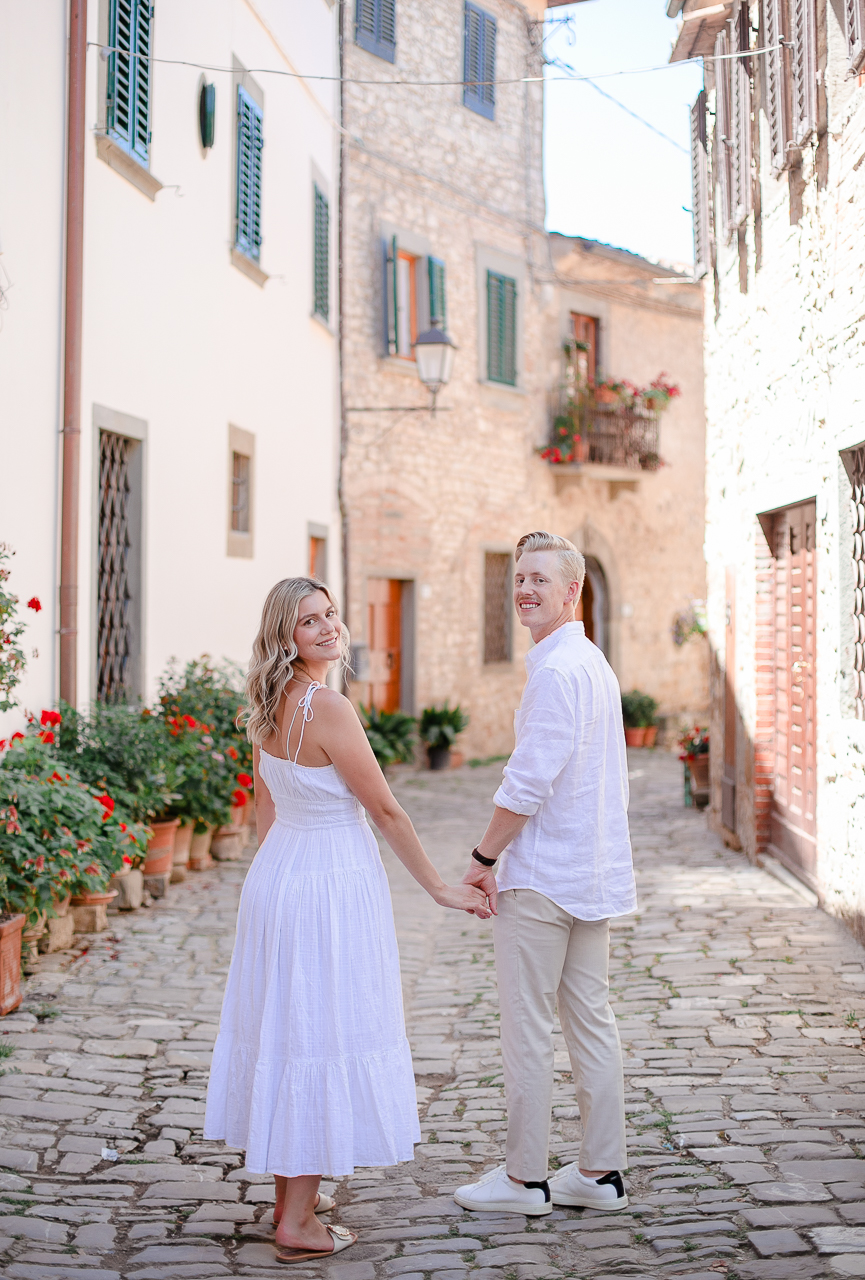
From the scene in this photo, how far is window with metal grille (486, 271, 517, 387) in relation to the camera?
15970 millimetres

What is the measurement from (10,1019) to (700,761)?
23.5 feet

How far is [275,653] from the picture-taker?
308 cm

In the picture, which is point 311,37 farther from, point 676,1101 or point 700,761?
point 676,1101

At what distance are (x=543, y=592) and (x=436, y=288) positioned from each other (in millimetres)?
12239

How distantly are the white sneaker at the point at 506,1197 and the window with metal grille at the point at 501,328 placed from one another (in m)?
13.5

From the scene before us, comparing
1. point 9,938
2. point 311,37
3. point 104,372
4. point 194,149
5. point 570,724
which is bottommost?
point 9,938

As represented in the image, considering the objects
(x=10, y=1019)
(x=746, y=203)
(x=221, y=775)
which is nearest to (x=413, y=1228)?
(x=10, y=1019)

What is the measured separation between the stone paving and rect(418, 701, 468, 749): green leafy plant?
300 inches

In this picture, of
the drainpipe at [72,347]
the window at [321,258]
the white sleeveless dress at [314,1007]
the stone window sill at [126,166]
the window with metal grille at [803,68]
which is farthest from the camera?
the window at [321,258]

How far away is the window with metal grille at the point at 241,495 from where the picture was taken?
33.9 ft

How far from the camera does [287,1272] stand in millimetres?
2936

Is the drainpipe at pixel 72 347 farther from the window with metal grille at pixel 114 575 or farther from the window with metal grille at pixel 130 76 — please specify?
the window with metal grille at pixel 114 575

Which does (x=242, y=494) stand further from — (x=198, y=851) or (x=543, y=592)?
(x=543, y=592)

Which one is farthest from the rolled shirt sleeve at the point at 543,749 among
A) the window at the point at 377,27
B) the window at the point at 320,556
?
the window at the point at 377,27
